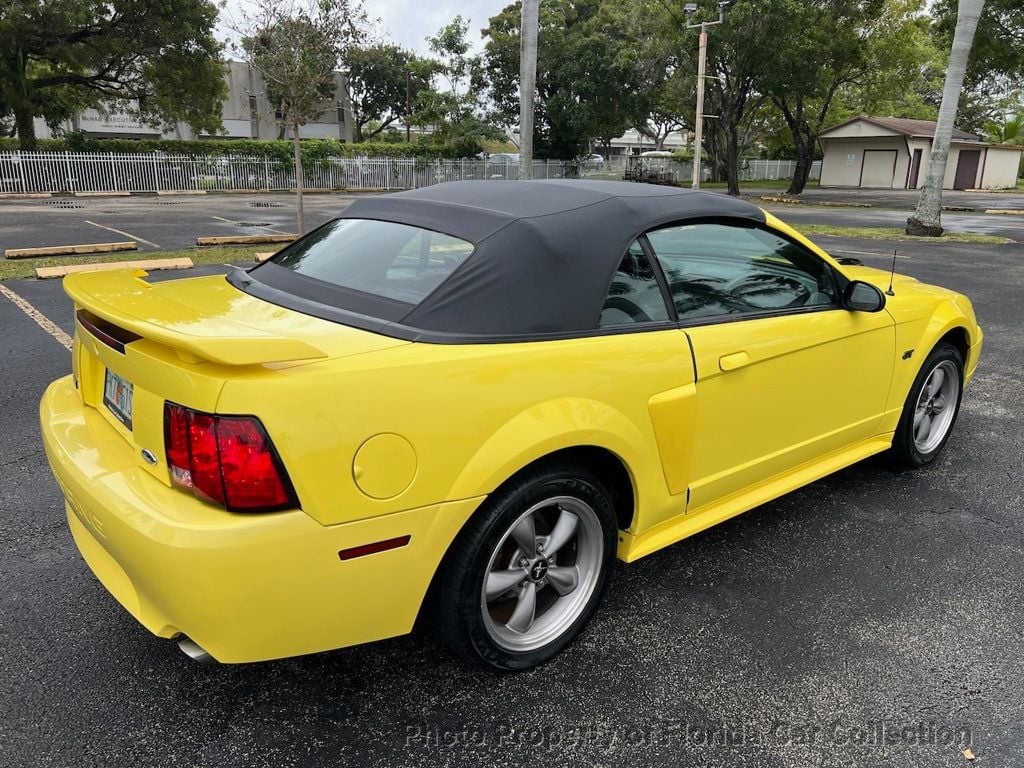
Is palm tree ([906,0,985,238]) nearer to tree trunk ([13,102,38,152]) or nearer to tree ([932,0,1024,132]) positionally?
tree ([932,0,1024,132])

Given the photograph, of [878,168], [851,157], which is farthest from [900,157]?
[851,157]

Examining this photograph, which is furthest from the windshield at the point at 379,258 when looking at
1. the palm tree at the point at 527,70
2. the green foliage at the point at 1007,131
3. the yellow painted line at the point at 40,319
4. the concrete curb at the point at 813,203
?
the green foliage at the point at 1007,131

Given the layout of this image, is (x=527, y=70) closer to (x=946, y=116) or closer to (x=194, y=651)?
(x=946, y=116)

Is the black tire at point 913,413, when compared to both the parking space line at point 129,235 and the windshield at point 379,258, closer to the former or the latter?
the windshield at point 379,258

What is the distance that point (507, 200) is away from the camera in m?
2.90

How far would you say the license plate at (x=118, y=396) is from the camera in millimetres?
2334

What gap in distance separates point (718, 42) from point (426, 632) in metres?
29.8

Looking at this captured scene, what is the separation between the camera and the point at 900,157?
46250 millimetres

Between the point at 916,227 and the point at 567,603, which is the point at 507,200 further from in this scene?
the point at 916,227

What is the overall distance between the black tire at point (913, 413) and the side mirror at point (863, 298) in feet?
2.61

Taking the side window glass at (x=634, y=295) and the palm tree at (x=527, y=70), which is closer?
the side window glass at (x=634, y=295)

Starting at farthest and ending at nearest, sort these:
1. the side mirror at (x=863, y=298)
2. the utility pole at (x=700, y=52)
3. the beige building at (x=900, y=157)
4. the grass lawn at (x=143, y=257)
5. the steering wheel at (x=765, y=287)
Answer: the beige building at (x=900, y=157) < the utility pole at (x=700, y=52) < the grass lawn at (x=143, y=257) < the side mirror at (x=863, y=298) < the steering wheel at (x=765, y=287)

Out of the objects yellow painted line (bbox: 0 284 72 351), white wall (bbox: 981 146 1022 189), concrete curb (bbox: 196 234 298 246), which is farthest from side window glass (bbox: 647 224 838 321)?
white wall (bbox: 981 146 1022 189)

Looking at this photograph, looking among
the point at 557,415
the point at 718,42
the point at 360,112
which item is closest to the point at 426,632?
the point at 557,415
